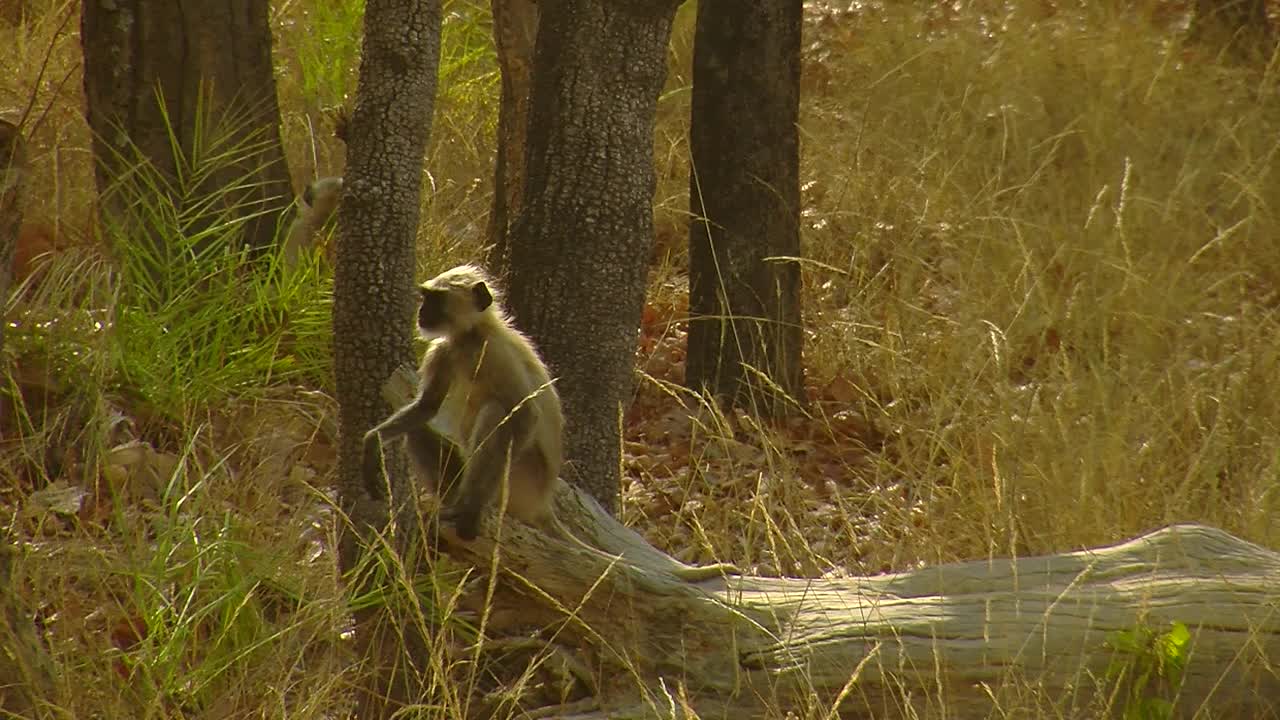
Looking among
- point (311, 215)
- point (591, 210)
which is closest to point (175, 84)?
point (311, 215)

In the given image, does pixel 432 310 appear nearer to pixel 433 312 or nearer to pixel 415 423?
pixel 433 312

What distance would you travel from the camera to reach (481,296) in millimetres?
4035

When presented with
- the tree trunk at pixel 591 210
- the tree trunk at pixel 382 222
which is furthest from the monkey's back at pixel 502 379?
the tree trunk at pixel 591 210

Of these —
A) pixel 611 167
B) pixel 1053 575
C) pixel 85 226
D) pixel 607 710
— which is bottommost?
pixel 607 710

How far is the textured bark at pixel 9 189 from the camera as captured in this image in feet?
10.8

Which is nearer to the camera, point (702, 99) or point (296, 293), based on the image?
point (296, 293)

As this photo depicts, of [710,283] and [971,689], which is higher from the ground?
[710,283]

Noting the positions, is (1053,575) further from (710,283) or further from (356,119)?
(710,283)

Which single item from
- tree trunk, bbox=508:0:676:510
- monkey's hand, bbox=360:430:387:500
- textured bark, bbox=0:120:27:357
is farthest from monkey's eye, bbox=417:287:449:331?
textured bark, bbox=0:120:27:357

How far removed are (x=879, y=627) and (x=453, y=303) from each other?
1.42m

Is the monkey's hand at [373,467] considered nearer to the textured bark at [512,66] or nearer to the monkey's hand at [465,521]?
the monkey's hand at [465,521]

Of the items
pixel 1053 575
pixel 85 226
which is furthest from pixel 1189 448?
pixel 85 226

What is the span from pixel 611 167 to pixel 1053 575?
5.66 feet

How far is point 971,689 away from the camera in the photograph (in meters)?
3.50
